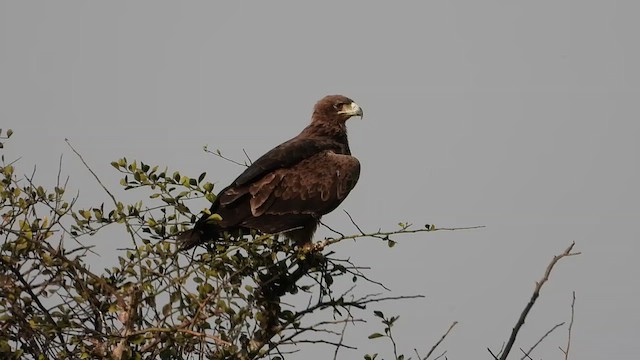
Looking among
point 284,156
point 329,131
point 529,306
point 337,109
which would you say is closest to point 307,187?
point 284,156

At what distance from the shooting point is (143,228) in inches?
239

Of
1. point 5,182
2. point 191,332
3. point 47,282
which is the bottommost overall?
point 191,332

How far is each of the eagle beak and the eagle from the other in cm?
66

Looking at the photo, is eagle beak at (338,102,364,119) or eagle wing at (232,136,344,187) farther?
eagle beak at (338,102,364,119)

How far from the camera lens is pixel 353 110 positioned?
1028 cm

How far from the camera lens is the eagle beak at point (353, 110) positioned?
10.2m

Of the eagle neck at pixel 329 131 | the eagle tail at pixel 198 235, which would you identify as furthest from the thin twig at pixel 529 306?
the eagle neck at pixel 329 131

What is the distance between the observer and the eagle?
26.5 feet

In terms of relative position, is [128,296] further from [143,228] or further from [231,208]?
[231,208]

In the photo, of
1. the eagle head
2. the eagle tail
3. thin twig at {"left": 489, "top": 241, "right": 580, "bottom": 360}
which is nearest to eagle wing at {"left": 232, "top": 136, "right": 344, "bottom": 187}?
the eagle head

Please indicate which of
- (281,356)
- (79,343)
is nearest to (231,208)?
(281,356)

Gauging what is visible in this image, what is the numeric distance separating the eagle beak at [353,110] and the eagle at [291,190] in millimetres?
662

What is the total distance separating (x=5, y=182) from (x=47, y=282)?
2.93 feet

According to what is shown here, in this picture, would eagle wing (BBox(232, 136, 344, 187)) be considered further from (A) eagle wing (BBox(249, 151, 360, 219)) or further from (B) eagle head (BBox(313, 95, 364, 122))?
(B) eagle head (BBox(313, 95, 364, 122))
